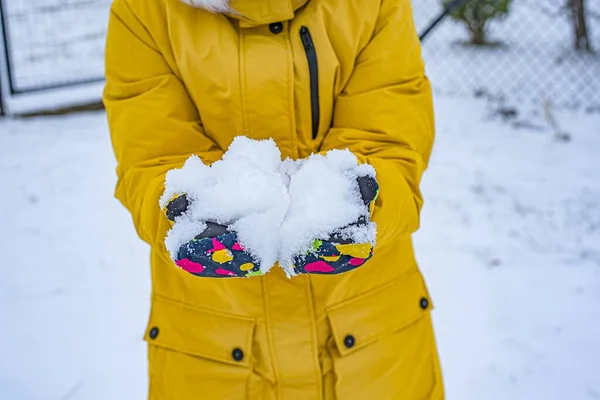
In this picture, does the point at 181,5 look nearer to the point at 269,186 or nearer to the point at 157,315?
the point at 269,186

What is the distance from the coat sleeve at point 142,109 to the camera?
4.11 feet

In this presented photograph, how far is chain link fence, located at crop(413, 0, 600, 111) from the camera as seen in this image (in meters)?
6.09

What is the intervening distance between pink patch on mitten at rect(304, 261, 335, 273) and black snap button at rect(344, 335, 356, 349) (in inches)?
13.4

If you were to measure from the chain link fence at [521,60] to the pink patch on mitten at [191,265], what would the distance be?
5059mm

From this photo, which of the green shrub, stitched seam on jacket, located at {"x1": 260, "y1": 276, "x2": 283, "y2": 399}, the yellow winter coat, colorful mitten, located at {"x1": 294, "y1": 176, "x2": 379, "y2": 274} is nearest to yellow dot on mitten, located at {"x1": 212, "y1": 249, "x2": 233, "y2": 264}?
Result: colorful mitten, located at {"x1": 294, "y1": 176, "x2": 379, "y2": 274}

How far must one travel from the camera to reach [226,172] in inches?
42.6

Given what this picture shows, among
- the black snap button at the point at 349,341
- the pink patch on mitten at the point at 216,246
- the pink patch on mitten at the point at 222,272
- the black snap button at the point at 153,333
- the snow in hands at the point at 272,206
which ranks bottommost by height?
the black snap button at the point at 153,333

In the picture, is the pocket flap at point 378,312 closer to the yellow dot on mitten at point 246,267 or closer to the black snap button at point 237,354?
the black snap button at point 237,354

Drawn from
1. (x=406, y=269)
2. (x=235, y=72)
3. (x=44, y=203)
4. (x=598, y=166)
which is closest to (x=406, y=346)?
(x=406, y=269)

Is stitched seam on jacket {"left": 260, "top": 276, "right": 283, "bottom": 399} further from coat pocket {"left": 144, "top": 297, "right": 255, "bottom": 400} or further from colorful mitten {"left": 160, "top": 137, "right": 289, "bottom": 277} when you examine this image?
colorful mitten {"left": 160, "top": 137, "right": 289, "bottom": 277}

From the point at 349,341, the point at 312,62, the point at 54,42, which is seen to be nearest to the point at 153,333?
the point at 349,341

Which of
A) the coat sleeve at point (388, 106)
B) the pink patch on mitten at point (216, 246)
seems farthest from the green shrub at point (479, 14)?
the pink patch on mitten at point (216, 246)

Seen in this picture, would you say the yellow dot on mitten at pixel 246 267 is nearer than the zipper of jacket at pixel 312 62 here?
Yes

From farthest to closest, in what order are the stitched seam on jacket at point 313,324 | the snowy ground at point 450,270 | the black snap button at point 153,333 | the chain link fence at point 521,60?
1. the chain link fence at point 521,60
2. the snowy ground at point 450,270
3. the black snap button at point 153,333
4. the stitched seam on jacket at point 313,324
